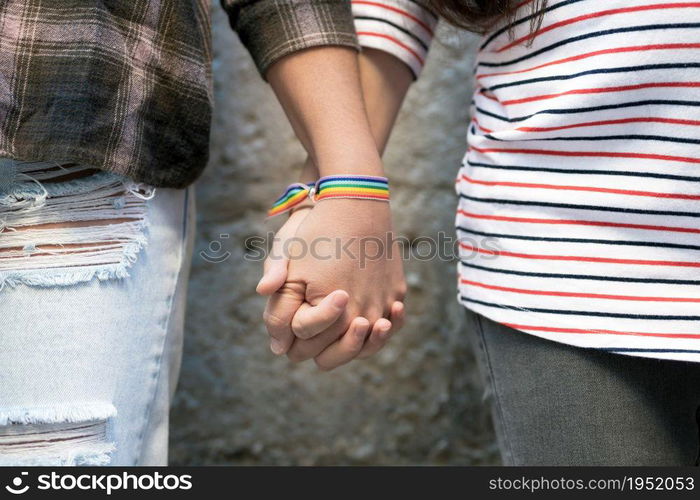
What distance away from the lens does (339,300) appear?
689mm

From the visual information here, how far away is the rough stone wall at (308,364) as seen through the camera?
1193 millimetres

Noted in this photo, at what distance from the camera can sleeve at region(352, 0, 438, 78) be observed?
0.81 meters

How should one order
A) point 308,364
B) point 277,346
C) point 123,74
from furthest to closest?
point 308,364
point 277,346
point 123,74

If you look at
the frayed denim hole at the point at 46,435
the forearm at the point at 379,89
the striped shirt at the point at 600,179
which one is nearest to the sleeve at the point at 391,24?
the forearm at the point at 379,89

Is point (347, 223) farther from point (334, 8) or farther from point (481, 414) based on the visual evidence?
point (481, 414)

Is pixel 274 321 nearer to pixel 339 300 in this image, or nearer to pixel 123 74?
pixel 339 300

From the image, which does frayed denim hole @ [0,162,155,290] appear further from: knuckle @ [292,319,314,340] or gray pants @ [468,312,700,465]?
gray pants @ [468,312,700,465]

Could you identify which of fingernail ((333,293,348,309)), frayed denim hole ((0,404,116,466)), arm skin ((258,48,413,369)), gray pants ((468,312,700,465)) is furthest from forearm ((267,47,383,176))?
frayed denim hole ((0,404,116,466))

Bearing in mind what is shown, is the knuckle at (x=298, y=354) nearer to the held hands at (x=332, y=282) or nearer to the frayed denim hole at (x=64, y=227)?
the held hands at (x=332, y=282)

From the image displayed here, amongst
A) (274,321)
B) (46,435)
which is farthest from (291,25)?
(46,435)

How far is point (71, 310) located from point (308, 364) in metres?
0.66

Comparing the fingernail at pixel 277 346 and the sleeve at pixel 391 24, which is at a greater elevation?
the sleeve at pixel 391 24

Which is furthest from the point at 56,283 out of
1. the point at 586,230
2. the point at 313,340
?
the point at 586,230

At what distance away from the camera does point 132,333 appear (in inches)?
27.7
